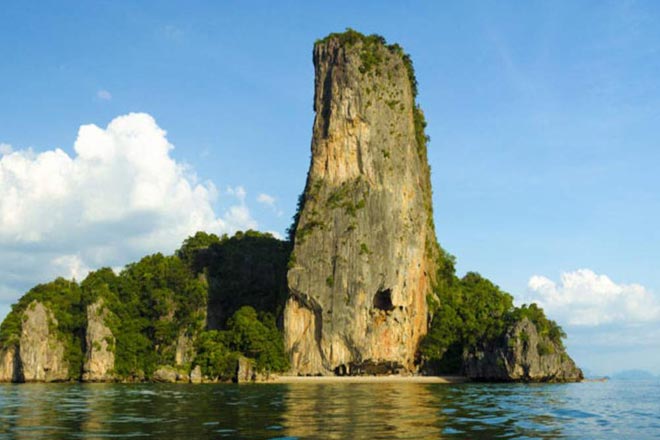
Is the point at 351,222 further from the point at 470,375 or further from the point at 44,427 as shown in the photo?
the point at 44,427

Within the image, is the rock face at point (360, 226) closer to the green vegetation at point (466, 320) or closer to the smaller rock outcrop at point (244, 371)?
the green vegetation at point (466, 320)

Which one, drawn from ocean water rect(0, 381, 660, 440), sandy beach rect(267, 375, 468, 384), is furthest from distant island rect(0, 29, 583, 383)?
ocean water rect(0, 381, 660, 440)

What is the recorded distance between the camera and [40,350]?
7806 centimetres

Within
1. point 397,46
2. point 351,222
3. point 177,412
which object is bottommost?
point 177,412

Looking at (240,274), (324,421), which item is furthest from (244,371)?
(324,421)

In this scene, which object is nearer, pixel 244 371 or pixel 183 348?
pixel 244 371

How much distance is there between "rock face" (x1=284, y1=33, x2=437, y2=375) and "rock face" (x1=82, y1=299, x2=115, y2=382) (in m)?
20.9

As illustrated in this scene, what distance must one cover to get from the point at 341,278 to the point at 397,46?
3503 cm

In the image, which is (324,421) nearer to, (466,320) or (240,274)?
(466,320)

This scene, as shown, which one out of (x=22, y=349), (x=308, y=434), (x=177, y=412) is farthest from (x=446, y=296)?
(x=308, y=434)

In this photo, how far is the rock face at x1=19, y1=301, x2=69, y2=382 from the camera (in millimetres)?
77062

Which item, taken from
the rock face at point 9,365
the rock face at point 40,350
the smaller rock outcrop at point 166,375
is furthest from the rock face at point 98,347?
the rock face at point 9,365

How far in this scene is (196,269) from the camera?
327 feet

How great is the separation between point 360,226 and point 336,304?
1037 cm
